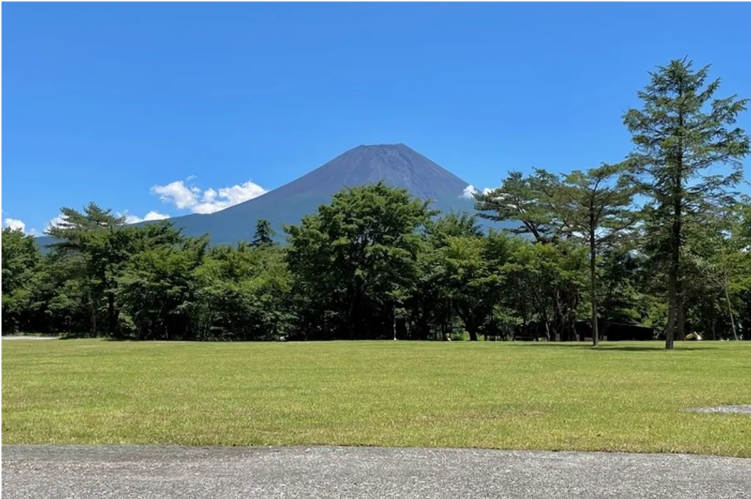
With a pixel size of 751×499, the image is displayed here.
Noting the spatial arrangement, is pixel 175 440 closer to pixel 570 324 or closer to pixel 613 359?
pixel 613 359

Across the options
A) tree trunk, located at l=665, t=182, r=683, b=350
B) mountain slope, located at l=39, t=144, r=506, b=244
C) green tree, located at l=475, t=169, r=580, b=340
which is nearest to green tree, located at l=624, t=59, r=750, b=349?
tree trunk, located at l=665, t=182, r=683, b=350

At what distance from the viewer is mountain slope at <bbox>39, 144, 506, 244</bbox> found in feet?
430

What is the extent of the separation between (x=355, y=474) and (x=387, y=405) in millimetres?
4300

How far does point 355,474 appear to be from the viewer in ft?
18.8

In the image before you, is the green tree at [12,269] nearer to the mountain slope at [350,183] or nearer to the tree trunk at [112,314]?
the tree trunk at [112,314]

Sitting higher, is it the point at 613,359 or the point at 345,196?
the point at 345,196

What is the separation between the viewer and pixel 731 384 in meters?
13.1

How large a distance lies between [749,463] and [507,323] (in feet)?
154

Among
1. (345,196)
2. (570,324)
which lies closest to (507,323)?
(570,324)

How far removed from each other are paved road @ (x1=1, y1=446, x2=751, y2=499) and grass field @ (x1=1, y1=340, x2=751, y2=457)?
507 mm

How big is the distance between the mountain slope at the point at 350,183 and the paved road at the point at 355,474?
11619cm

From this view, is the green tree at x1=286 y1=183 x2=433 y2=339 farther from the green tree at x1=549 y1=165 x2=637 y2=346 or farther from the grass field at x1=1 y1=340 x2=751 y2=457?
the grass field at x1=1 y1=340 x2=751 y2=457

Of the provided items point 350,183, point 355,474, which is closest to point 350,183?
point 350,183

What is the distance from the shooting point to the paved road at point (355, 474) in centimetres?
514
